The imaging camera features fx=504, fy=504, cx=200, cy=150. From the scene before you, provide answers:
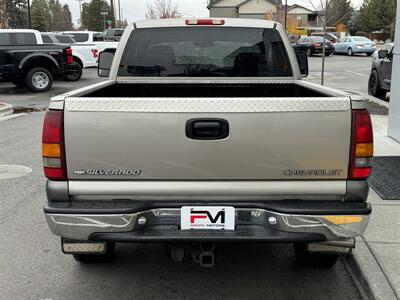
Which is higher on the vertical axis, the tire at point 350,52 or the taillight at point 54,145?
the taillight at point 54,145

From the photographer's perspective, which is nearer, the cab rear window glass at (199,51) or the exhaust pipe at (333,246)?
the exhaust pipe at (333,246)

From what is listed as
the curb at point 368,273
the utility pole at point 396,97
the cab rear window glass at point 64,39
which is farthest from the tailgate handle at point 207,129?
the cab rear window glass at point 64,39

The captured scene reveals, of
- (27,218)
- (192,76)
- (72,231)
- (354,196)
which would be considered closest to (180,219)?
(72,231)

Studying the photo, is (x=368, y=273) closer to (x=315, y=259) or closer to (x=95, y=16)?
(x=315, y=259)

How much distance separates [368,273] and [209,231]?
1.42 m

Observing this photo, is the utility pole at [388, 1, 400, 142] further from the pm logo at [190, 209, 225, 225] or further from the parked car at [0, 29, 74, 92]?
the parked car at [0, 29, 74, 92]

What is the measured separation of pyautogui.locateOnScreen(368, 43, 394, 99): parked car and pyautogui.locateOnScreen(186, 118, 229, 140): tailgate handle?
10.8m

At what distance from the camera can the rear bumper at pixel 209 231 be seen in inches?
118

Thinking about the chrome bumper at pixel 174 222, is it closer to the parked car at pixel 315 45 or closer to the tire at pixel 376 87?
the tire at pixel 376 87

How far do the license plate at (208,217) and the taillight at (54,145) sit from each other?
0.78m

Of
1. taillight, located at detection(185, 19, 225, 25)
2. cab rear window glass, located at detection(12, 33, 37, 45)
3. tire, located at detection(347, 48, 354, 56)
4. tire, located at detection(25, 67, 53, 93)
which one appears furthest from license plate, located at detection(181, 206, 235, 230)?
tire, located at detection(347, 48, 354, 56)

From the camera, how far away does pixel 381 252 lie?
13.2ft

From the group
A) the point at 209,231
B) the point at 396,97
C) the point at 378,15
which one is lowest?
the point at 209,231

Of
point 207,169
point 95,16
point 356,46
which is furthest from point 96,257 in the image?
point 95,16
